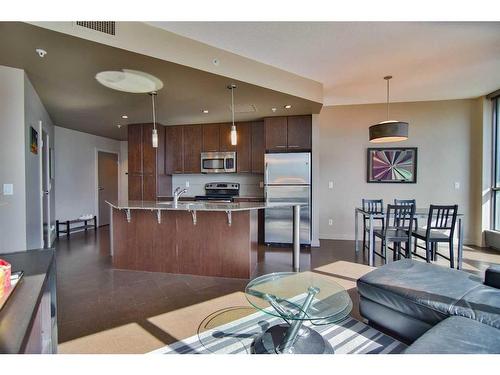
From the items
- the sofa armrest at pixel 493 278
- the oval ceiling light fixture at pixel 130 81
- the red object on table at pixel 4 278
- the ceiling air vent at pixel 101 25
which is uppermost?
the ceiling air vent at pixel 101 25

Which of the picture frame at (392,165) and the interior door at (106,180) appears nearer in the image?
the picture frame at (392,165)

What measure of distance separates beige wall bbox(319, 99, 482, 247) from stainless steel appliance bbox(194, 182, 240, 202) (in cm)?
181

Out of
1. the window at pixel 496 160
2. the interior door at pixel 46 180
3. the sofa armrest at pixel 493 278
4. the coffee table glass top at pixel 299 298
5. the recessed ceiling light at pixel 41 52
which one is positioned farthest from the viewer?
the window at pixel 496 160

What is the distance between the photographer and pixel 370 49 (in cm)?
279

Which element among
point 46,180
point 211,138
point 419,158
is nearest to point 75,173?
point 46,180

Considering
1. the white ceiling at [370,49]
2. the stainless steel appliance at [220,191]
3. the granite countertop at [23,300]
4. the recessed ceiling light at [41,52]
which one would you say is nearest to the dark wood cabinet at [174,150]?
the stainless steel appliance at [220,191]

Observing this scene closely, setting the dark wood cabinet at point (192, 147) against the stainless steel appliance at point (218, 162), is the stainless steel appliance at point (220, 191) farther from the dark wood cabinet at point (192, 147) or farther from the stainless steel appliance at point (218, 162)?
the dark wood cabinet at point (192, 147)

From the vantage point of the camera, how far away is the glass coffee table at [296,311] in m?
1.50

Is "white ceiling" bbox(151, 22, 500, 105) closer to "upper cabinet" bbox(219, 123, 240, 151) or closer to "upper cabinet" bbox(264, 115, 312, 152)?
"upper cabinet" bbox(264, 115, 312, 152)

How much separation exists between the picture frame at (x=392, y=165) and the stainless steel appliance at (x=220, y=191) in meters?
2.70

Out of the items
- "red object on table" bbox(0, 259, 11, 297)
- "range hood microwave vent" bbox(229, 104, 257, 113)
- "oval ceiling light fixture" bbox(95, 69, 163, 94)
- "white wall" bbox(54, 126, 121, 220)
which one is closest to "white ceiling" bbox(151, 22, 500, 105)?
"oval ceiling light fixture" bbox(95, 69, 163, 94)
